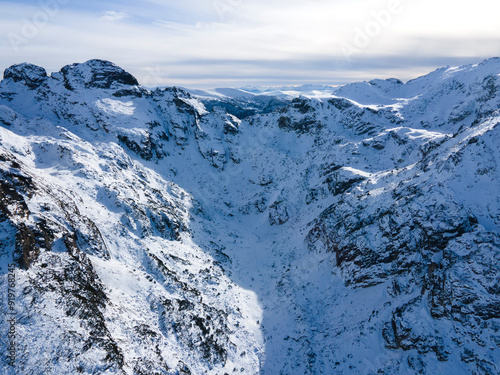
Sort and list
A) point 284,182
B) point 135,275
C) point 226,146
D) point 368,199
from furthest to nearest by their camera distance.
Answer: point 226,146 < point 284,182 < point 368,199 < point 135,275

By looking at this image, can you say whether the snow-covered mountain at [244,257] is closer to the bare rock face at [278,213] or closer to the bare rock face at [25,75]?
the bare rock face at [278,213]

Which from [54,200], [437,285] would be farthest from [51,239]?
[437,285]

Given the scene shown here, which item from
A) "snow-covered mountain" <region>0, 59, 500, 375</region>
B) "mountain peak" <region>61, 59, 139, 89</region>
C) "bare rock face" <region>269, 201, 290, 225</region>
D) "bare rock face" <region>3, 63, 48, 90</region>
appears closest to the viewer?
"snow-covered mountain" <region>0, 59, 500, 375</region>

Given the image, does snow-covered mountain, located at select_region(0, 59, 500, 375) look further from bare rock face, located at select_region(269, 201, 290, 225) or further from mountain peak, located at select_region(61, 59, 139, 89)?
mountain peak, located at select_region(61, 59, 139, 89)

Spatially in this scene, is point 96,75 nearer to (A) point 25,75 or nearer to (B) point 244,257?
(A) point 25,75

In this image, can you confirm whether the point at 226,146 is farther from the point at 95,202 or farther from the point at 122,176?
the point at 95,202

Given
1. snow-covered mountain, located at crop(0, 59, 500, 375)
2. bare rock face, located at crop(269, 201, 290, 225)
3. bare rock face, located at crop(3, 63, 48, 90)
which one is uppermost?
bare rock face, located at crop(3, 63, 48, 90)

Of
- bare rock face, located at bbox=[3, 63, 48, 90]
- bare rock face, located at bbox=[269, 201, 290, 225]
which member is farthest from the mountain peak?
bare rock face, located at bbox=[269, 201, 290, 225]

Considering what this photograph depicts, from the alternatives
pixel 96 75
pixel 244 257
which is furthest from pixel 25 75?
pixel 244 257
